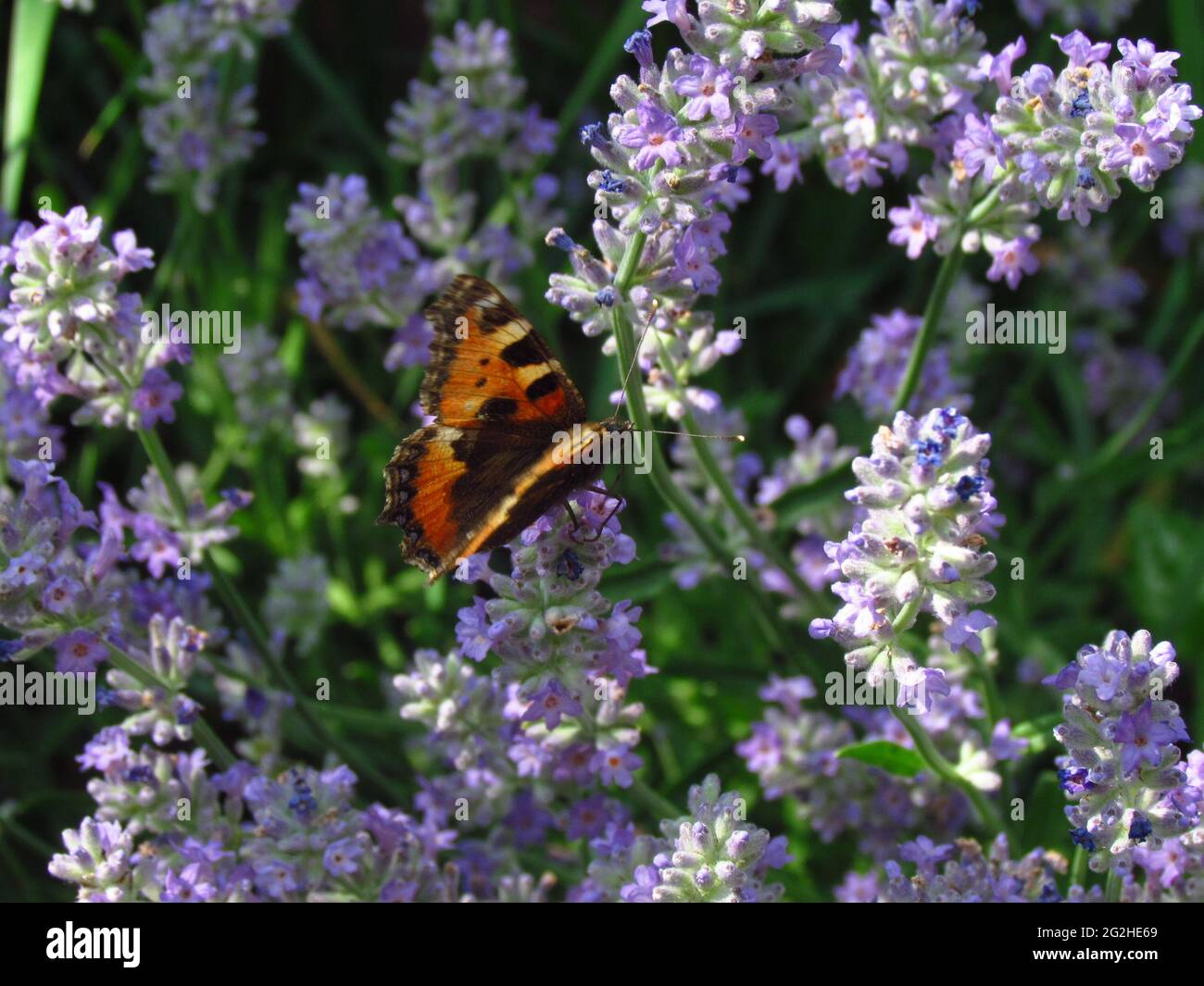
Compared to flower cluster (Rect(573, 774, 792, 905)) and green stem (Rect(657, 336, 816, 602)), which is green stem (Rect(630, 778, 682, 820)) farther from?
green stem (Rect(657, 336, 816, 602))

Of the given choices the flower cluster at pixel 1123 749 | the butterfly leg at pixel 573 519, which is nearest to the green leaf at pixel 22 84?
the butterfly leg at pixel 573 519

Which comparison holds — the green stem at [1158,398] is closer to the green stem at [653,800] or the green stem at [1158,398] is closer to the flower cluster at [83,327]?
the green stem at [653,800]

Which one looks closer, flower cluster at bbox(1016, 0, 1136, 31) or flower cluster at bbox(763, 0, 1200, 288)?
flower cluster at bbox(763, 0, 1200, 288)

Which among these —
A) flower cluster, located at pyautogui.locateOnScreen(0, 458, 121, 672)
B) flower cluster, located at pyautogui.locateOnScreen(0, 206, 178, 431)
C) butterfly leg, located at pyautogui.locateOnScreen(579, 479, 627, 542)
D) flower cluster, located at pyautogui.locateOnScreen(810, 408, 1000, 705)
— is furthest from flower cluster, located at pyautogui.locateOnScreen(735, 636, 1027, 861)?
flower cluster, located at pyautogui.locateOnScreen(0, 206, 178, 431)

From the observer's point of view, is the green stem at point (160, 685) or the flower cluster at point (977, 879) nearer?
the flower cluster at point (977, 879)

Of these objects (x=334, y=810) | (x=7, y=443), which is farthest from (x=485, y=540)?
(x=7, y=443)

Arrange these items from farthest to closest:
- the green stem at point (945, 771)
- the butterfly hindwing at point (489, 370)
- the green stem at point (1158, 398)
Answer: the green stem at point (1158, 398) → the butterfly hindwing at point (489, 370) → the green stem at point (945, 771)
